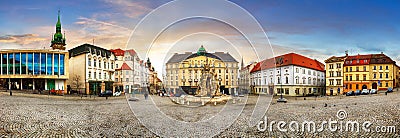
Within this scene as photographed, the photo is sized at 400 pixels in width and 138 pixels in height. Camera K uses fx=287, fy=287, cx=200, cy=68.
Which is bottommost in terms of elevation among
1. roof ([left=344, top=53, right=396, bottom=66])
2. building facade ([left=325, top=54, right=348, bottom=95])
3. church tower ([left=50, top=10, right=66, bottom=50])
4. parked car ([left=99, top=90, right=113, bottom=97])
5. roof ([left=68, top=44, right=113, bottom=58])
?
parked car ([left=99, top=90, right=113, bottom=97])

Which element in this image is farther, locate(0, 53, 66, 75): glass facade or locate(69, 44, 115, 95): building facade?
locate(69, 44, 115, 95): building facade

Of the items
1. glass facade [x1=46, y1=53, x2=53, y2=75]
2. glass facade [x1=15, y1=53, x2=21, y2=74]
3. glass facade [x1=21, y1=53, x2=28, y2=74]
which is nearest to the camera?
glass facade [x1=15, y1=53, x2=21, y2=74]

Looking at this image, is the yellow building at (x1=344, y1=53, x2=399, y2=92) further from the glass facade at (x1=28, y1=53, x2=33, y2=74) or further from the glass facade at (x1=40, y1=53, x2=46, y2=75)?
the glass facade at (x1=28, y1=53, x2=33, y2=74)

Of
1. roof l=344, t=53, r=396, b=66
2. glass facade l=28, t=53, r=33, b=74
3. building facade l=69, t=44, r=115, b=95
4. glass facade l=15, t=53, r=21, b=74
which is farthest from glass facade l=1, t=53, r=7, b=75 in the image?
roof l=344, t=53, r=396, b=66

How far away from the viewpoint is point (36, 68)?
1232 inches

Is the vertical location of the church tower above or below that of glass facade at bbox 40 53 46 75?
above

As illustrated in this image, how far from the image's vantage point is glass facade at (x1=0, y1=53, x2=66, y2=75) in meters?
29.5

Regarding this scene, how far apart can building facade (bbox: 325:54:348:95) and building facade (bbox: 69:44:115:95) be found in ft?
75.4

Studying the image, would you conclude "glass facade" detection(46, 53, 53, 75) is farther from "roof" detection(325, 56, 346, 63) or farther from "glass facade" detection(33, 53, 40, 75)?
"roof" detection(325, 56, 346, 63)

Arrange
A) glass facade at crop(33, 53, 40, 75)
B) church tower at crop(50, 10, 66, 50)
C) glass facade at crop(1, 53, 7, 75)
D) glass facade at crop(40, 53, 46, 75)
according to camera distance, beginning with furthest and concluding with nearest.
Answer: glass facade at crop(40, 53, 46, 75)
glass facade at crop(33, 53, 40, 75)
church tower at crop(50, 10, 66, 50)
glass facade at crop(1, 53, 7, 75)

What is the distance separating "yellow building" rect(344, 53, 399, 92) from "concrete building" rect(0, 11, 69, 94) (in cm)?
2734

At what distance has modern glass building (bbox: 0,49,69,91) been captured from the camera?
29.3 meters

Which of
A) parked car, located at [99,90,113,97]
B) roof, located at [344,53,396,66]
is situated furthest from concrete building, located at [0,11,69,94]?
roof, located at [344,53,396,66]

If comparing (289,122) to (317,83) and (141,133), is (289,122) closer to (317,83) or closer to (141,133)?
(141,133)
